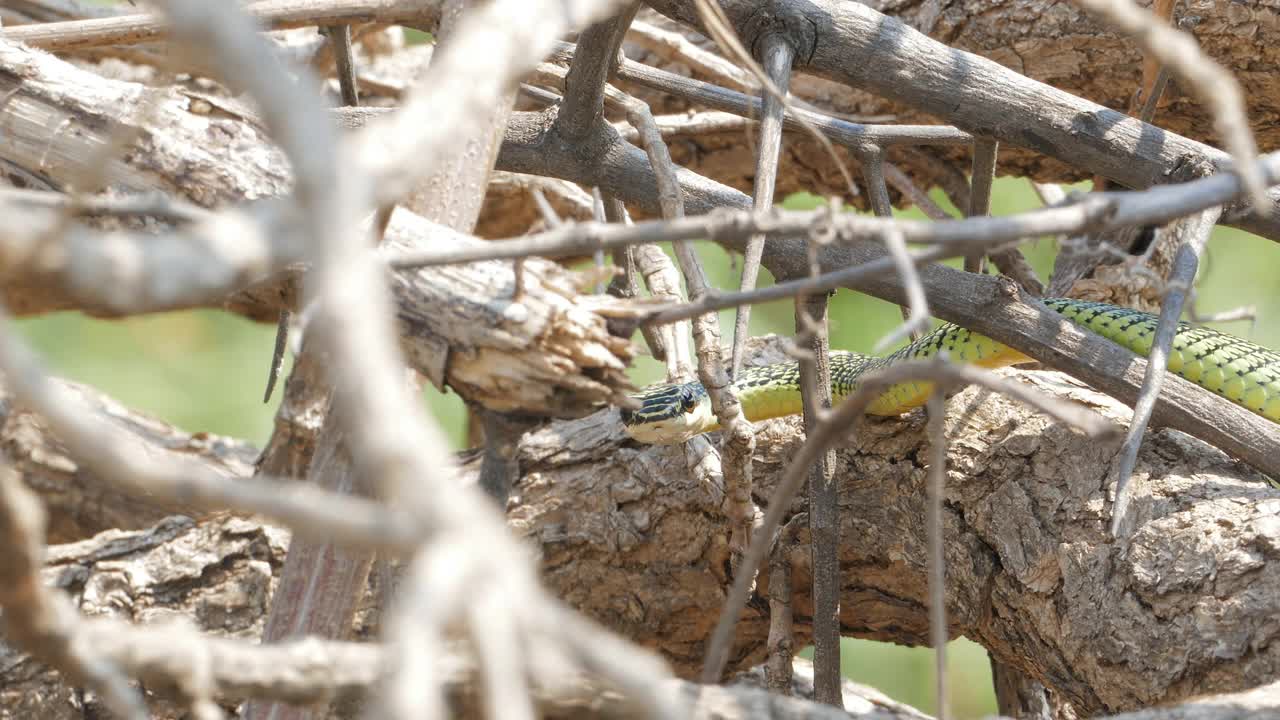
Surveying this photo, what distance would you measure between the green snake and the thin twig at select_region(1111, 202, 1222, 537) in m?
0.48

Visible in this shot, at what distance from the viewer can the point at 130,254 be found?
2.61 feet

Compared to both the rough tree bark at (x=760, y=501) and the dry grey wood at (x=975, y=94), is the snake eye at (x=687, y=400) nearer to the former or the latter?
the rough tree bark at (x=760, y=501)

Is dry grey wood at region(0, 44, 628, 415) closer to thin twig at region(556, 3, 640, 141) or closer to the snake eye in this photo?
thin twig at region(556, 3, 640, 141)

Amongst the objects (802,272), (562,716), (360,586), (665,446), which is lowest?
(562,716)

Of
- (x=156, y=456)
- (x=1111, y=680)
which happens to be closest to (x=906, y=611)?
(x=1111, y=680)

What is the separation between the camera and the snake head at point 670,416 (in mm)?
2705

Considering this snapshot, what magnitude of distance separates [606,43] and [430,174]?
46 centimetres

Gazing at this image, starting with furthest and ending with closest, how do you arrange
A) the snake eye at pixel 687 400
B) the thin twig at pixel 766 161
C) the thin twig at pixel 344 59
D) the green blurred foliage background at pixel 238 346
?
1. the green blurred foliage background at pixel 238 346
2. the thin twig at pixel 344 59
3. the snake eye at pixel 687 400
4. the thin twig at pixel 766 161

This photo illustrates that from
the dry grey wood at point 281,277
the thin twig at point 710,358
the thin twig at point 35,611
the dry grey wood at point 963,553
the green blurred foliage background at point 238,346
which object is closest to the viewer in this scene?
the thin twig at point 35,611

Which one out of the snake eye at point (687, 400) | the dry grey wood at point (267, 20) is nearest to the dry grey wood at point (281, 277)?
the dry grey wood at point (267, 20)

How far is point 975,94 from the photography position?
227 cm

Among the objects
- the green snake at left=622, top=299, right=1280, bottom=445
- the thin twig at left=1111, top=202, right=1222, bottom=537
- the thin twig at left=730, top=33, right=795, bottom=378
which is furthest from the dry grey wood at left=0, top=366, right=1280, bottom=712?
the thin twig at left=730, top=33, right=795, bottom=378

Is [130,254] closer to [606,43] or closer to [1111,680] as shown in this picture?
[606,43]

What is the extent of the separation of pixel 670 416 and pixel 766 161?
86 centimetres
